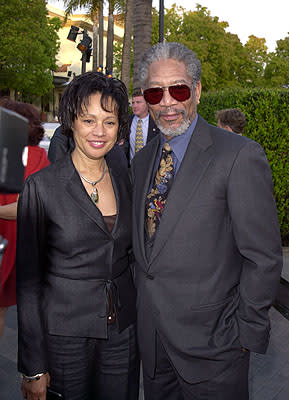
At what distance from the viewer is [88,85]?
2221 mm

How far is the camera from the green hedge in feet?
24.1

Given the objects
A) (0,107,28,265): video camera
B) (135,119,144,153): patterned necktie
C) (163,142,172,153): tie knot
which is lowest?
(135,119,144,153): patterned necktie

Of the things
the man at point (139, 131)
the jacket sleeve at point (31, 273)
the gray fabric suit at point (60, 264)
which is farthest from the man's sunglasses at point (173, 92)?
the man at point (139, 131)

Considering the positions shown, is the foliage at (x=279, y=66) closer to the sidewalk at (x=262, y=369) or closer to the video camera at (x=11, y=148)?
the sidewalk at (x=262, y=369)

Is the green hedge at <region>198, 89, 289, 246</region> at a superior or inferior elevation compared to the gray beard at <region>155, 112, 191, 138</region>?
inferior

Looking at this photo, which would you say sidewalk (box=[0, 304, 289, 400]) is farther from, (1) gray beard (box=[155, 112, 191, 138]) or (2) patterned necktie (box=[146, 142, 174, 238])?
(1) gray beard (box=[155, 112, 191, 138])

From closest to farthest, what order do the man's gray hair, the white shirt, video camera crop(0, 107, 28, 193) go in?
video camera crop(0, 107, 28, 193) < the man's gray hair < the white shirt

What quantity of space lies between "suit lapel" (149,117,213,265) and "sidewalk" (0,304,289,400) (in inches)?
78.0

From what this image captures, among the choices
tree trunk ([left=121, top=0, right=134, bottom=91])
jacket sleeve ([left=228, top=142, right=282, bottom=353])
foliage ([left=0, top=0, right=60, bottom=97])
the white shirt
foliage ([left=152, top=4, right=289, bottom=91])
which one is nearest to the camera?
jacket sleeve ([left=228, top=142, right=282, bottom=353])

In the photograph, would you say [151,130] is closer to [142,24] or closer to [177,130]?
[142,24]

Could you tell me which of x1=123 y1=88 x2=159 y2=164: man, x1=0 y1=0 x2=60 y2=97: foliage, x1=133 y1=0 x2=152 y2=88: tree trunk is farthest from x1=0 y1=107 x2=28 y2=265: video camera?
x1=0 y1=0 x2=60 y2=97: foliage

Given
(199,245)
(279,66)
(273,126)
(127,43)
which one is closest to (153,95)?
(199,245)

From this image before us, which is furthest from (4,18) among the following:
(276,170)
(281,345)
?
(281,345)

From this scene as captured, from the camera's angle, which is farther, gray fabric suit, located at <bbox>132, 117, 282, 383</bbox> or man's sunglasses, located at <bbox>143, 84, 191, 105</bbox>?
man's sunglasses, located at <bbox>143, 84, 191, 105</bbox>
